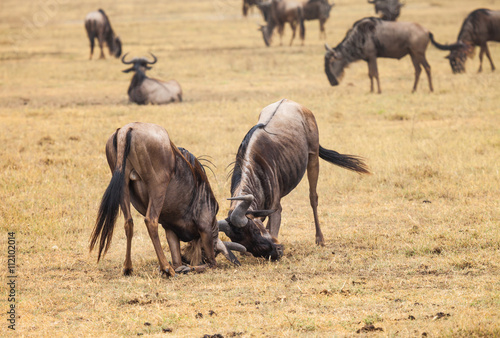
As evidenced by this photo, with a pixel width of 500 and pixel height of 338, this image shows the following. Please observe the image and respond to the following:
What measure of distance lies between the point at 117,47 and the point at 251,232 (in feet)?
62.4

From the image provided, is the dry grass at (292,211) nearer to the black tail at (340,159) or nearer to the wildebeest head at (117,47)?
the black tail at (340,159)

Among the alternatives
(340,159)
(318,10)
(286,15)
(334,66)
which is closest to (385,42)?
(334,66)

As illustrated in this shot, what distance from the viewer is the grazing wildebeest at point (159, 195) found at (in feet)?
16.8

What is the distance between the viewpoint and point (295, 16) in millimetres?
27219

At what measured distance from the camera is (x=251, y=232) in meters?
5.55

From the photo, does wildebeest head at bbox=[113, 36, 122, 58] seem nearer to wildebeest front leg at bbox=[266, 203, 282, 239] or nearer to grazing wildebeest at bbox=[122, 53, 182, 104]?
grazing wildebeest at bbox=[122, 53, 182, 104]

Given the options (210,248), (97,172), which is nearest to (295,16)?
(97,172)

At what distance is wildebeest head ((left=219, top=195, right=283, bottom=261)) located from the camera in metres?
5.42

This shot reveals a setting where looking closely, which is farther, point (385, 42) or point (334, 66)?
point (334, 66)

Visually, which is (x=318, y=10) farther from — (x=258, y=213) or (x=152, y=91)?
(x=258, y=213)

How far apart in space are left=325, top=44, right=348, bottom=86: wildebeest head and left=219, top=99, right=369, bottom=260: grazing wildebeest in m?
9.37

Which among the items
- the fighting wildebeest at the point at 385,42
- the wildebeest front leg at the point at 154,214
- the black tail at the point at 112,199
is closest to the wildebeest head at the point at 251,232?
the wildebeest front leg at the point at 154,214

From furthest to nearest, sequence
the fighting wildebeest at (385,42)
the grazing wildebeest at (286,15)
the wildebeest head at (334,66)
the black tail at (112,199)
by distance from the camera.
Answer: the grazing wildebeest at (286,15) → the wildebeest head at (334,66) → the fighting wildebeest at (385,42) → the black tail at (112,199)

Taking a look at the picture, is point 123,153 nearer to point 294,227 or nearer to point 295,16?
point 294,227
